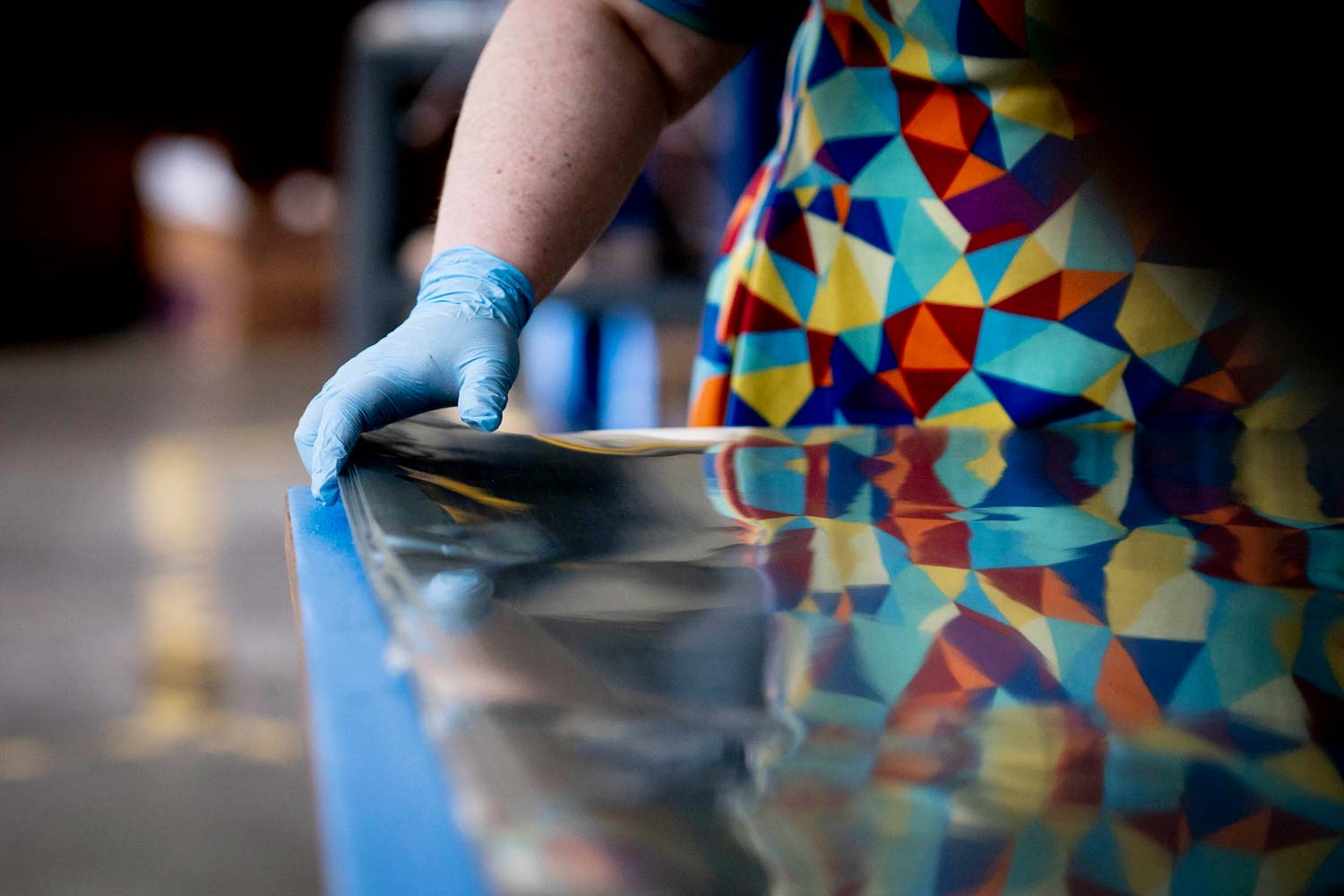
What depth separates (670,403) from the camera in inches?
179

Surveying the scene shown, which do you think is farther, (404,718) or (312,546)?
(312,546)

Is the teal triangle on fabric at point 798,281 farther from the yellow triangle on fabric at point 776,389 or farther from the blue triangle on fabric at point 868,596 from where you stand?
the blue triangle on fabric at point 868,596

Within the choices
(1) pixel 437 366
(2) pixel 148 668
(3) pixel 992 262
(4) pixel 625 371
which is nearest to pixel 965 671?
(1) pixel 437 366

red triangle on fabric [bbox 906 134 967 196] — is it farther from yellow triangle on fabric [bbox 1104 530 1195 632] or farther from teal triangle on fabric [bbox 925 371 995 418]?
yellow triangle on fabric [bbox 1104 530 1195 632]

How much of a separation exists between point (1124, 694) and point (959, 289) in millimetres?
508

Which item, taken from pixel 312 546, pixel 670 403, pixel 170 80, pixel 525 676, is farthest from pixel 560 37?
pixel 170 80

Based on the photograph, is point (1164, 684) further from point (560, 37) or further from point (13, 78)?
point (13, 78)

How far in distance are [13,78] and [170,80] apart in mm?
2224

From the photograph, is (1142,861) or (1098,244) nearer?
(1142,861)

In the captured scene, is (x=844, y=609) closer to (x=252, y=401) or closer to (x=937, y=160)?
(x=937, y=160)

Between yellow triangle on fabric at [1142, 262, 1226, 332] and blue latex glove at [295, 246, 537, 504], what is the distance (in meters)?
0.40

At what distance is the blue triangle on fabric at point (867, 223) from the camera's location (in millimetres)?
771

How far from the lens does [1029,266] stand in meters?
0.73

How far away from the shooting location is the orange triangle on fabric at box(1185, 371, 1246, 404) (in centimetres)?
73
